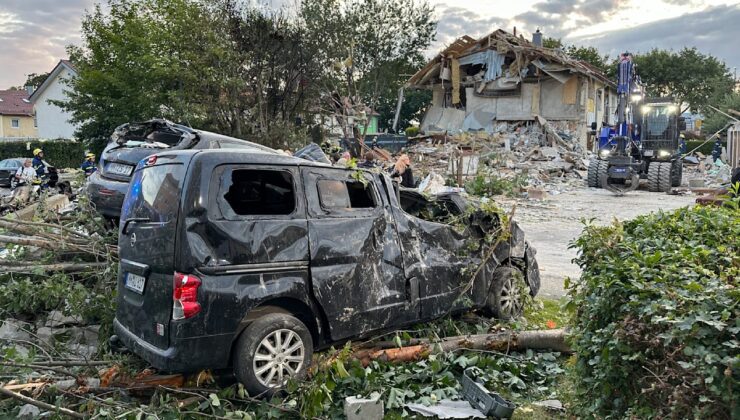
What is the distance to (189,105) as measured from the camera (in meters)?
17.8

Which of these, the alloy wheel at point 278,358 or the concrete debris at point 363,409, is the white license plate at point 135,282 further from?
the concrete debris at point 363,409

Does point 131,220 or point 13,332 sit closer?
point 131,220

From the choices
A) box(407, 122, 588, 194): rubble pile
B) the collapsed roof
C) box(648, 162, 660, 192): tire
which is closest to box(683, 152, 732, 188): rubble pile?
box(648, 162, 660, 192): tire

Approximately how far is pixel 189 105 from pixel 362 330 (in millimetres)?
15242

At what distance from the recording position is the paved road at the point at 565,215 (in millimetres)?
8882

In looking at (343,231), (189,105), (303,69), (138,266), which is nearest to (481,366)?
(343,231)

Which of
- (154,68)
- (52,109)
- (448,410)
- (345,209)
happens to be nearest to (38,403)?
(345,209)

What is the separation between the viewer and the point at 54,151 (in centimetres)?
3303

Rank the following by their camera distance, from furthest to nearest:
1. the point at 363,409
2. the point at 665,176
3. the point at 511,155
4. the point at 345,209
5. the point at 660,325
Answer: the point at 511,155
the point at 665,176
the point at 345,209
the point at 363,409
the point at 660,325

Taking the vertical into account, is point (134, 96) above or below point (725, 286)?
above

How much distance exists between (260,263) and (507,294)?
3.25 m

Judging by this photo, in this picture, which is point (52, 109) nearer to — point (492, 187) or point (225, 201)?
point (492, 187)

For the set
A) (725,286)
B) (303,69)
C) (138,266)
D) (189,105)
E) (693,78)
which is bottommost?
(138,266)

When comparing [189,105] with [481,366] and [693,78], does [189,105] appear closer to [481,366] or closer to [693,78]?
[481,366]
